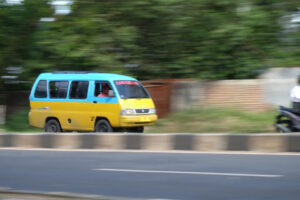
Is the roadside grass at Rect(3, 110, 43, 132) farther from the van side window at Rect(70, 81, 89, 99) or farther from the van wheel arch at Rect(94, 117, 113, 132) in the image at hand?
the van wheel arch at Rect(94, 117, 113, 132)

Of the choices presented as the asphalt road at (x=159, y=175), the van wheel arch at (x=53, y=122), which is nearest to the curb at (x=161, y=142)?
the asphalt road at (x=159, y=175)

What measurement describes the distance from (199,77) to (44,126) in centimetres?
550

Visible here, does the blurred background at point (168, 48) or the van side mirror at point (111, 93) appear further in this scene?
the blurred background at point (168, 48)

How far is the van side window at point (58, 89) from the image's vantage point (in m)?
14.8

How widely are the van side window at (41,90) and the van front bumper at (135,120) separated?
2.96m

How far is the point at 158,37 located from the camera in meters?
18.6

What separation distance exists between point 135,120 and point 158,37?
18.6 feet

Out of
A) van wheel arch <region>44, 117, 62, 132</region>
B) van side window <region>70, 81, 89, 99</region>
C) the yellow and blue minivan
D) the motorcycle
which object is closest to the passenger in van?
the yellow and blue minivan

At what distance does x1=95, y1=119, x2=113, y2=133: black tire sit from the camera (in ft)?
45.2

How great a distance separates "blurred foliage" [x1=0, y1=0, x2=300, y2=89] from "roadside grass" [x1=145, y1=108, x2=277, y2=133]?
1.96m

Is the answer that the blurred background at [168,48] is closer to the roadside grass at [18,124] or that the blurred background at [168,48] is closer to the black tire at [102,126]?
the roadside grass at [18,124]

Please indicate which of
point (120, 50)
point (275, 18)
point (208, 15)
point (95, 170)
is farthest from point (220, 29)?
point (95, 170)

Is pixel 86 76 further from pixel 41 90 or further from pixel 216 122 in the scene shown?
pixel 216 122

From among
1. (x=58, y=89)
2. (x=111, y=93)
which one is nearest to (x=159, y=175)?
(x=111, y=93)
